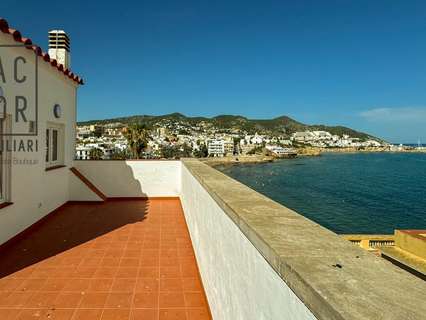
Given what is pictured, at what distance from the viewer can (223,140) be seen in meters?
118

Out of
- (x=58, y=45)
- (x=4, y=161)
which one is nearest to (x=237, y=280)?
(x=4, y=161)

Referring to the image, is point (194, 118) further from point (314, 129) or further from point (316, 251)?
point (316, 251)

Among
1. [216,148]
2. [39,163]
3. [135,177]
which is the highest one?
[216,148]

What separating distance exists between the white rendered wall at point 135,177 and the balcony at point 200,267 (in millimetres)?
576

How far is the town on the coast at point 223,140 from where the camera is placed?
83419mm

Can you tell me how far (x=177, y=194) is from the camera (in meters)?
8.34

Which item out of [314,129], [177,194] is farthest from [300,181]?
[314,129]

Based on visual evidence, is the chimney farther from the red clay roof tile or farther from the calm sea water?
the calm sea water

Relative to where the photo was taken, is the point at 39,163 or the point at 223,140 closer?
the point at 39,163

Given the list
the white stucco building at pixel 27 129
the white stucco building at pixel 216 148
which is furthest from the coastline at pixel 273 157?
the white stucco building at pixel 27 129

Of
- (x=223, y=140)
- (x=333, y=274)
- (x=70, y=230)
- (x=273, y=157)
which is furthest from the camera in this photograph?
(x=223, y=140)

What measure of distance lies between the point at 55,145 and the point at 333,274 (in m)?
7.27

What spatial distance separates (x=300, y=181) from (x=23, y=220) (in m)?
54.8

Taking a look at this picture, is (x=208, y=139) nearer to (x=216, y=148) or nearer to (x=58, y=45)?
(x=216, y=148)
